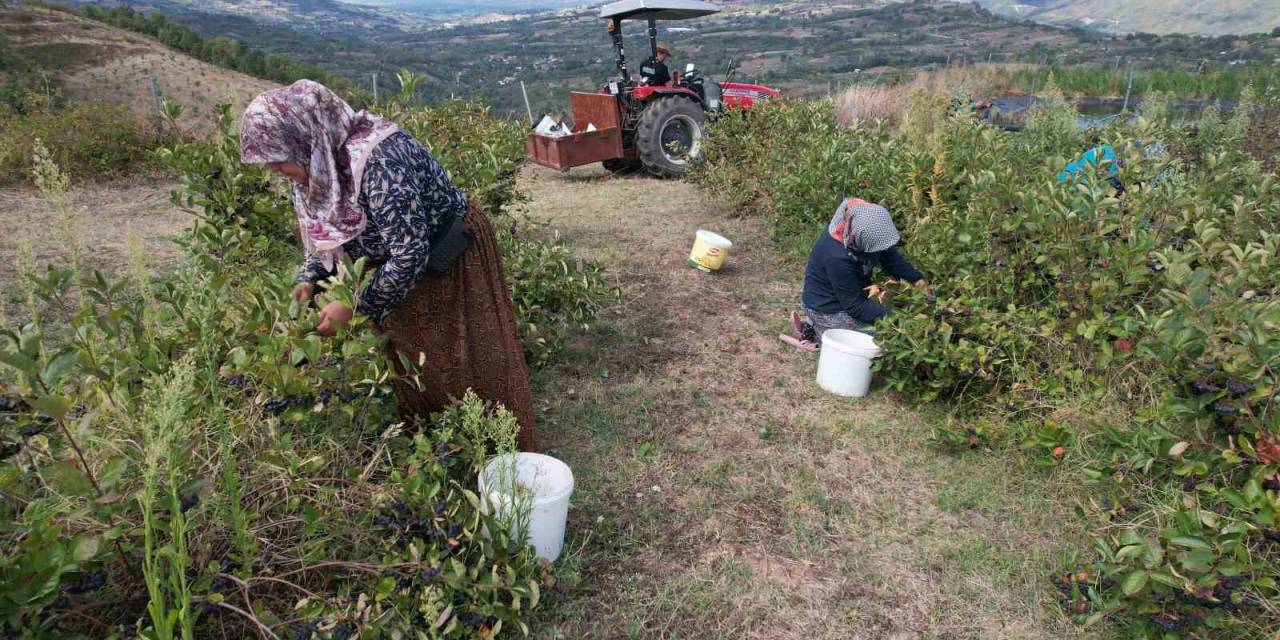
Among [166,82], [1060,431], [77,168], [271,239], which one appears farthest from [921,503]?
[166,82]

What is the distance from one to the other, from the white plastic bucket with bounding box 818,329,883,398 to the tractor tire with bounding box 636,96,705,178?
17.2 ft

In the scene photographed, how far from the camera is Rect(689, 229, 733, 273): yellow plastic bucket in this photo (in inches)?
201

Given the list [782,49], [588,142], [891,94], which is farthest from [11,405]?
[782,49]

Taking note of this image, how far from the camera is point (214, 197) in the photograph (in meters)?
3.14

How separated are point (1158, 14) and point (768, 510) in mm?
59401

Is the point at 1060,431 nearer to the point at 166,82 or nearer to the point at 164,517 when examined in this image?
the point at 164,517

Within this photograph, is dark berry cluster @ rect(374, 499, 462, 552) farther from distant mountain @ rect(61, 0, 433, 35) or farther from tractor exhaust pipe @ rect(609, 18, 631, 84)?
distant mountain @ rect(61, 0, 433, 35)

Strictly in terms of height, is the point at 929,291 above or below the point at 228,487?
below

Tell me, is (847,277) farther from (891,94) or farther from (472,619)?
(891,94)

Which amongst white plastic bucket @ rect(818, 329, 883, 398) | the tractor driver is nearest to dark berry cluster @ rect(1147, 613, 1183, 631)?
white plastic bucket @ rect(818, 329, 883, 398)

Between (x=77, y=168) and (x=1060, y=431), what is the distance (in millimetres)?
8805

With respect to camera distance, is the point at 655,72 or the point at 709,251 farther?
the point at 655,72

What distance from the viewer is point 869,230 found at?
3.61 m

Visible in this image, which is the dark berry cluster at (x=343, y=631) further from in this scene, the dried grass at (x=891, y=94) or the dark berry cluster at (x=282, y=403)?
the dried grass at (x=891, y=94)
